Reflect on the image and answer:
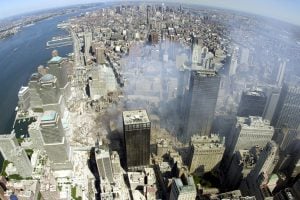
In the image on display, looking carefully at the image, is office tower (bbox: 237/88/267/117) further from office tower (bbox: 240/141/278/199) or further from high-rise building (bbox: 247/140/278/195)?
office tower (bbox: 240/141/278/199)

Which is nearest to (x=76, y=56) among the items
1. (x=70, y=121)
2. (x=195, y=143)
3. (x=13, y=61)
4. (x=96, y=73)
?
(x=13, y=61)

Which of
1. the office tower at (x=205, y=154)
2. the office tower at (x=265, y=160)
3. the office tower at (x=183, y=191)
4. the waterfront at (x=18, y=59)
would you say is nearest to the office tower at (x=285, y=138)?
the office tower at (x=205, y=154)

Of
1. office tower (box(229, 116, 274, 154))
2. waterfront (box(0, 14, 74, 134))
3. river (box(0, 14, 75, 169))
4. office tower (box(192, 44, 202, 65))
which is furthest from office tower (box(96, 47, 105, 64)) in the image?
office tower (box(229, 116, 274, 154))

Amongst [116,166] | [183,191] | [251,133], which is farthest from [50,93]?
[251,133]

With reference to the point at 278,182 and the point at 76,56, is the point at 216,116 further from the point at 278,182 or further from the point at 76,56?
the point at 76,56

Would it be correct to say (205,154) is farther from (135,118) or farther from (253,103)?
(253,103)

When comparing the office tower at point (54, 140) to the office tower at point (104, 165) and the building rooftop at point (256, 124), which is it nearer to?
the office tower at point (104, 165)
